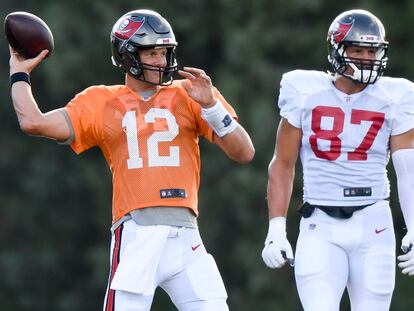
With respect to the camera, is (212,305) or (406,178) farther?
(406,178)

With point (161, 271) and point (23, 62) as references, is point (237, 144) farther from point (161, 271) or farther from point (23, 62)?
point (23, 62)

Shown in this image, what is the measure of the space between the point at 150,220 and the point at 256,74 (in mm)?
12973

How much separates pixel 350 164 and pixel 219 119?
753 mm

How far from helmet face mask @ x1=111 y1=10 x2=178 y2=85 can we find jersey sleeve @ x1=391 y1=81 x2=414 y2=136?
1.16 metres

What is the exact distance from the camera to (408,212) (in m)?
7.60

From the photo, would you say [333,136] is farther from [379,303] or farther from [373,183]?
[379,303]

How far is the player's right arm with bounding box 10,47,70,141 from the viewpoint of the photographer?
7379 millimetres

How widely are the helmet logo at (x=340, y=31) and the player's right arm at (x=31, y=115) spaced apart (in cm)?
148

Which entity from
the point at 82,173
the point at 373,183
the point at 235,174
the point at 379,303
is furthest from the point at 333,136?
the point at 82,173

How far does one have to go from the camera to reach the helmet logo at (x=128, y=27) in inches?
298

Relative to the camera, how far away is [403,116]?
757 centimetres

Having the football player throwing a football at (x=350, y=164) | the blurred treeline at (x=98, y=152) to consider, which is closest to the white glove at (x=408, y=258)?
the football player throwing a football at (x=350, y=164)

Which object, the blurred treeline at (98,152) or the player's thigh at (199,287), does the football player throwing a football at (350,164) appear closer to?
the player's thigh at (199,287)

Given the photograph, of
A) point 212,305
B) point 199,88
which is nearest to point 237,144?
point 199,88
